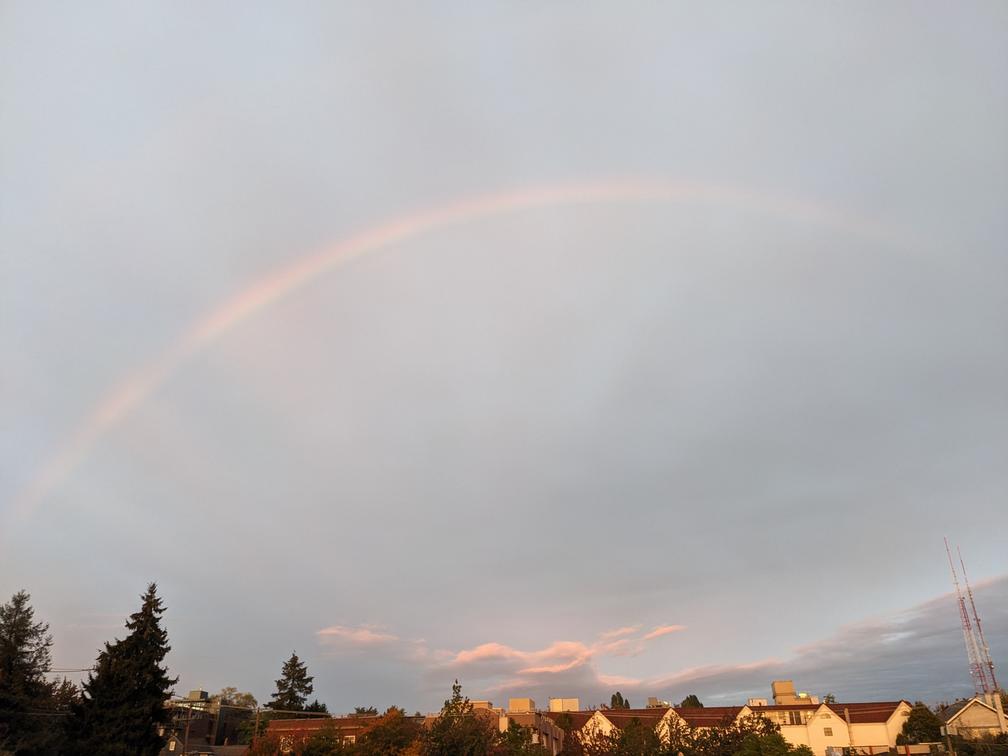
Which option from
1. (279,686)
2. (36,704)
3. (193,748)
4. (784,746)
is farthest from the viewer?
(279,686)

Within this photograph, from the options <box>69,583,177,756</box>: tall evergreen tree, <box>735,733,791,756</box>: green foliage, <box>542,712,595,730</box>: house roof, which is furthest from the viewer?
<box>542,712,595,730</box>: house roof

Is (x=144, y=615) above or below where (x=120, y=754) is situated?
above

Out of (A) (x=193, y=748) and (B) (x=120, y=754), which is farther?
(A) (x=193, y=748)

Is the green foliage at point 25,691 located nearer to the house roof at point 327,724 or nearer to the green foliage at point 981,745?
the house roof at point 327,724

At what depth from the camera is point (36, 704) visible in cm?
5703

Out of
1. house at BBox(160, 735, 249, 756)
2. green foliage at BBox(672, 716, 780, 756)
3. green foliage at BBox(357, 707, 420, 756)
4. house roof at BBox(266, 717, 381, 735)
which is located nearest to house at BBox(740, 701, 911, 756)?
green foliage at BBox(672, 716, 780, 756)

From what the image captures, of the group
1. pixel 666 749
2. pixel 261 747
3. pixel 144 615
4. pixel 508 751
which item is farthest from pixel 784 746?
pixel 144 615

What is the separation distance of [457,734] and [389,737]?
12.5ft

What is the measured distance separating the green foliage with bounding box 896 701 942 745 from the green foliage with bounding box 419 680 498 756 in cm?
6586

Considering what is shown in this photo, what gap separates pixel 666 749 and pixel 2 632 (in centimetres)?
5565

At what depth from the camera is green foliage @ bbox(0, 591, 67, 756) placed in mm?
51469

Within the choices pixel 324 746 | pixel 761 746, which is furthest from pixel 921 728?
pixel 324 746

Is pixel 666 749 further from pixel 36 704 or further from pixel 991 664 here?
pixel 991 664

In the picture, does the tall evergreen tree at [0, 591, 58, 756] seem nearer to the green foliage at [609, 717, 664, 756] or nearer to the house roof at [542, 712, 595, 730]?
the green foliage at [609, 717, 664, 756]
